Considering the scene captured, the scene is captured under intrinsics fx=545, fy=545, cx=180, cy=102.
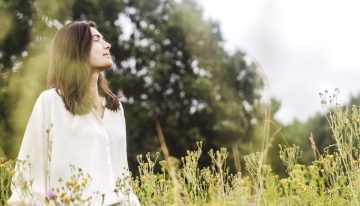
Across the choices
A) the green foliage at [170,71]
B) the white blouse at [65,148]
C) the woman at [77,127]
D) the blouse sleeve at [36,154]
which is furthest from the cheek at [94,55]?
the green foliage at [170,71]

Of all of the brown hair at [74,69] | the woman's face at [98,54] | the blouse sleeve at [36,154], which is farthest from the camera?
the woman's face at [98,54]

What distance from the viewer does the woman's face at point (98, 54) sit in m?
3.12

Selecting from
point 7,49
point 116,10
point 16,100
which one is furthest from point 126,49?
point 16,100

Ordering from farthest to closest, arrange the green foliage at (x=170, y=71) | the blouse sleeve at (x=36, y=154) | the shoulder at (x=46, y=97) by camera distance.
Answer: the green foliage at (x=170, y=71), the shoulder at (x=46, y=97), the blouse sleeve at (x=36, y=154)

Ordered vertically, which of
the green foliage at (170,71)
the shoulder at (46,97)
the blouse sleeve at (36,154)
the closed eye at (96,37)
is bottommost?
the blouse sleeve at (36,154)

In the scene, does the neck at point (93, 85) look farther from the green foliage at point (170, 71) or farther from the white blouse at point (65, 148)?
→ the green foliage at point (170, 71)

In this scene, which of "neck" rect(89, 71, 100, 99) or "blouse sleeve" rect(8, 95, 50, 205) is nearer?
"blouse sleeve" rect(8, 95, 50, 205)

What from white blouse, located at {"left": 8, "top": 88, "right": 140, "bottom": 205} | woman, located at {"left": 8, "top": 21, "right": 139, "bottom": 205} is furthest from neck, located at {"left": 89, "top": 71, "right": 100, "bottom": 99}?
white blouse, located at {"left": 8, "top": 88, "right": 140, "bottom": 205}

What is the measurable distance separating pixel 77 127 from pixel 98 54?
49cm

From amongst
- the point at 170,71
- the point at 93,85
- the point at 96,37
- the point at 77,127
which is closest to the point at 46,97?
the point at 77,127

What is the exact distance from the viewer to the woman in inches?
109

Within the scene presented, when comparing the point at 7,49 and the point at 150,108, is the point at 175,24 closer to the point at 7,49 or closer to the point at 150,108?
the point at 150,108

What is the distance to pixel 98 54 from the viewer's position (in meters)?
3.17

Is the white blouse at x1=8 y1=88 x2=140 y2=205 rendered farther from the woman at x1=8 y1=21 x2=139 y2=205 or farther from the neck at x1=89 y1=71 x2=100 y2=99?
the neck at x1=89 y1=71 x2=100 y2=99
